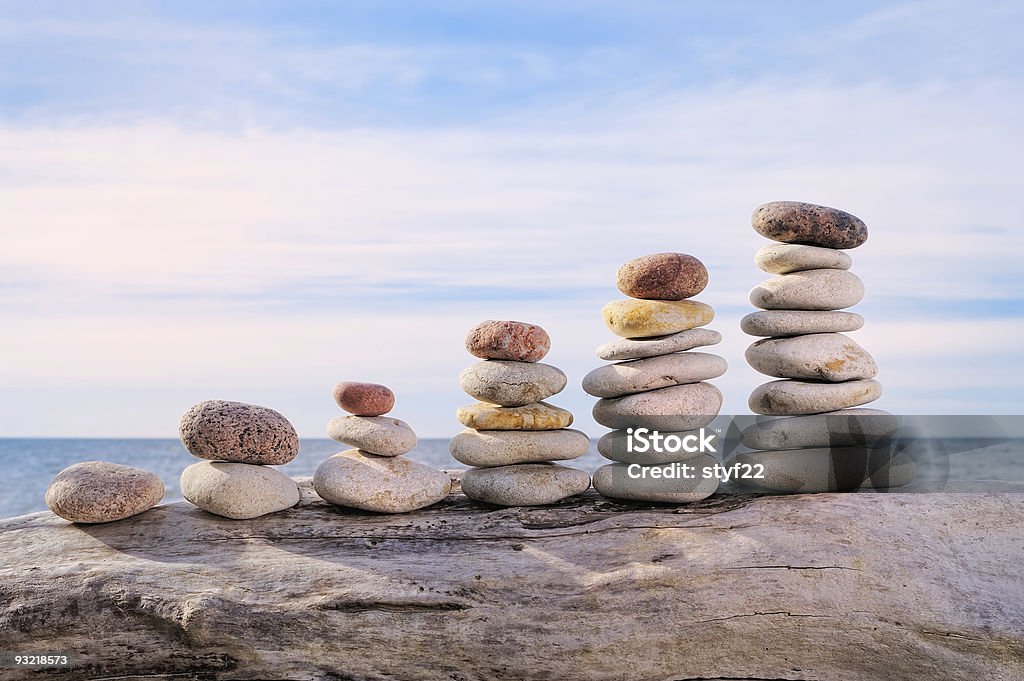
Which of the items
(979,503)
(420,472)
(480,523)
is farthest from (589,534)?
(979,503)

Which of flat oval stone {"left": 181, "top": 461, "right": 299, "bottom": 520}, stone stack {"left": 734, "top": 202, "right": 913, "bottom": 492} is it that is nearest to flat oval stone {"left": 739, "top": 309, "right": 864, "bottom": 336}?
stone stack {"left": 734, "top": 202, "right": 913, "bottom": 492}

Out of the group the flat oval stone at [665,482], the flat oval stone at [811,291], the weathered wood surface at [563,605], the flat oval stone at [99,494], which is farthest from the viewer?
the flat oval stone at [811,291]

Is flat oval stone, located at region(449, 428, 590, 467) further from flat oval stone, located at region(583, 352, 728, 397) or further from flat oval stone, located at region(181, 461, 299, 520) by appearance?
flat oval stone, located at region(181, 461, 299, 520)

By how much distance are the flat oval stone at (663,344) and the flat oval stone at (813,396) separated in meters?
0.50

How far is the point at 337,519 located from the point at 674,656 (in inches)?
86.9

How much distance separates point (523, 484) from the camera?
5570 millimetres

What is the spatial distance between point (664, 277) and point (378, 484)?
2228 millimetres

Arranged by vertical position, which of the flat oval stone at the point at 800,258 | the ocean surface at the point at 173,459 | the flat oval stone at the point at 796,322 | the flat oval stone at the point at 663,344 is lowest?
the ocean surface at the point at 173,459

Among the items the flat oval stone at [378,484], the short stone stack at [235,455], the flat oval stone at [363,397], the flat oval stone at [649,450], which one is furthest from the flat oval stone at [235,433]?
the flat oval stone at [649,450]

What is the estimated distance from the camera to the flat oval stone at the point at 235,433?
5379 mm

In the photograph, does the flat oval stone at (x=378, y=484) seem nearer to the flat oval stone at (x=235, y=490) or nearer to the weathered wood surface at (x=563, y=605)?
the flat oval stone at (x=235, y=490)

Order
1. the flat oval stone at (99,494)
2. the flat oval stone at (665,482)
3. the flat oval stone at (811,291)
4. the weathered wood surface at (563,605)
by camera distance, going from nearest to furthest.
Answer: the weathered wood surface at (563,605)
the flat oval stone at (99,494)
the flat oval stone at (665,482)
the flat oval stone at (811,291)

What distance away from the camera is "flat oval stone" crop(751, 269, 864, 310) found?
222 inches

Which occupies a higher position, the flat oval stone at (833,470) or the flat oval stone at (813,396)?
the flat oval stone at (813,396)
